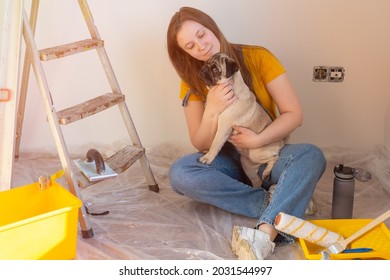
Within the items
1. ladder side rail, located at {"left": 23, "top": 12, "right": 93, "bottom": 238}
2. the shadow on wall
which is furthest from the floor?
ladder side rail, located at {"left": 23, "top": 12, "right": 93, "bottom": 238}

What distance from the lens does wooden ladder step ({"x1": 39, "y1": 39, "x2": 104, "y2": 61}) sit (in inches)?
64.6

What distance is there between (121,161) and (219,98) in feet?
1.43

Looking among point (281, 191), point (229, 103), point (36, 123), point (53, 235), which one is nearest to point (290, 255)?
point (281, 191)

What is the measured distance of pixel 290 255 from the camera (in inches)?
62.7

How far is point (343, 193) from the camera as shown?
1.75 metres

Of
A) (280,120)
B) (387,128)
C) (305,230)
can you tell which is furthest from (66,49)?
(387,128)

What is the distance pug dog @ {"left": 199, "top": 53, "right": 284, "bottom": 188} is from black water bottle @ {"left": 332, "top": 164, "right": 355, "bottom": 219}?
225 mm

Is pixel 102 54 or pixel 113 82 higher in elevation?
pixel 102 54

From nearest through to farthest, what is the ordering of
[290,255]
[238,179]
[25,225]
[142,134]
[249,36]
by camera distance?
[25,225] < [290,255] < [238,179] < [249,36] < [142,134]

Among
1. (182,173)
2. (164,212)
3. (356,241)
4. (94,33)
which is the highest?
(94,33)

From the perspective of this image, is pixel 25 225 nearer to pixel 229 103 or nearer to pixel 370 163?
pixel 229 103

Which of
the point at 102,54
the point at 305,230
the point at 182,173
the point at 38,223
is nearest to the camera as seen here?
the point at 38,223

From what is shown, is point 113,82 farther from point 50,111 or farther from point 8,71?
point 8,71
